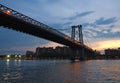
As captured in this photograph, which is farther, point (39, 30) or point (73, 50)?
point (73, 50)

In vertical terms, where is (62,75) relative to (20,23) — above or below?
below

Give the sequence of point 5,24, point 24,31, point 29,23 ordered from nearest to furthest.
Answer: point 5,24 < point 29,23 < point 24,31

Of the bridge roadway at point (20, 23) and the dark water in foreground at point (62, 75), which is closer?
the dark water in foreground at point (62, 75)

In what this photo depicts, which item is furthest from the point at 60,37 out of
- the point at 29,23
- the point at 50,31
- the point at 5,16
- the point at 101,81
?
the point at 101,81

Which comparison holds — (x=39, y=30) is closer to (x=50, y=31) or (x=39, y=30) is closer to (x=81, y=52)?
(x=50, y=31)

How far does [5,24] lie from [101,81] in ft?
103

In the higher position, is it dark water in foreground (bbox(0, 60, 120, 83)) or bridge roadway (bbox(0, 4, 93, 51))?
bridge roadway (bbox(0, 4, 93, 51))

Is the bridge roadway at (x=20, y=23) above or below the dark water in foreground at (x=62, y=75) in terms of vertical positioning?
above

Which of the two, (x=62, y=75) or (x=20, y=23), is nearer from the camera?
(x=62, y=75)

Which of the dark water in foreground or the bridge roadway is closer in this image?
the dark water in foreground

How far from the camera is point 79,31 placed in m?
138

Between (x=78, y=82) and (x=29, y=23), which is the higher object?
(x=29, y=23)

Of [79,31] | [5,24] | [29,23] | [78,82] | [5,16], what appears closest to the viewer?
→ [78,82]

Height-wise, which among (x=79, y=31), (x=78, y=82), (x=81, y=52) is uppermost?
(x=79, y=31)
